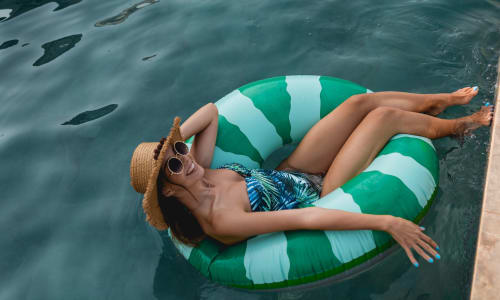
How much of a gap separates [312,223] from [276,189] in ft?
1.38

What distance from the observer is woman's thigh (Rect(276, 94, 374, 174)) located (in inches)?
107

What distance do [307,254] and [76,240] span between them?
1745mm

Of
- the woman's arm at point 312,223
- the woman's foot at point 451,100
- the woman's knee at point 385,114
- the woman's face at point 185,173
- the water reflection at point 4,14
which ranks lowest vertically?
the woman's arm at point 312,223

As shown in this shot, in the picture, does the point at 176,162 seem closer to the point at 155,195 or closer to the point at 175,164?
the point at 175,164

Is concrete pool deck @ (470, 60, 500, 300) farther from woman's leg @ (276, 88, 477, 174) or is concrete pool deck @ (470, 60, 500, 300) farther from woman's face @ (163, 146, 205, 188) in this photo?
woman's face @ (163, 146, 205, 188)

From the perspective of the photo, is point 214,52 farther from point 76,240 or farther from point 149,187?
point 149,187

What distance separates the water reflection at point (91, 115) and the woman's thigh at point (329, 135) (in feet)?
6.71

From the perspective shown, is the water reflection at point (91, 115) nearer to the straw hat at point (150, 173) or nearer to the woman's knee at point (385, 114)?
the straw hat at point (150, 173)

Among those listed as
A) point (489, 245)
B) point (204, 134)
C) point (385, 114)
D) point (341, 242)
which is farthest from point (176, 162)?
point (489, 245)

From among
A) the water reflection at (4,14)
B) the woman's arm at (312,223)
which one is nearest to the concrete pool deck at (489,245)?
the woman's arm at (312,223)

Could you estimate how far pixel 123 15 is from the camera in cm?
519

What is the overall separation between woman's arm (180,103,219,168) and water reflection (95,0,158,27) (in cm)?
293

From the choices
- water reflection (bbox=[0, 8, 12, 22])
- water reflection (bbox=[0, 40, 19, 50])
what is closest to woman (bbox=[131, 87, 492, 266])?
water reflection (bbox=[0, 40, 19, 50])

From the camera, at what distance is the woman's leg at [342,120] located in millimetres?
2723
